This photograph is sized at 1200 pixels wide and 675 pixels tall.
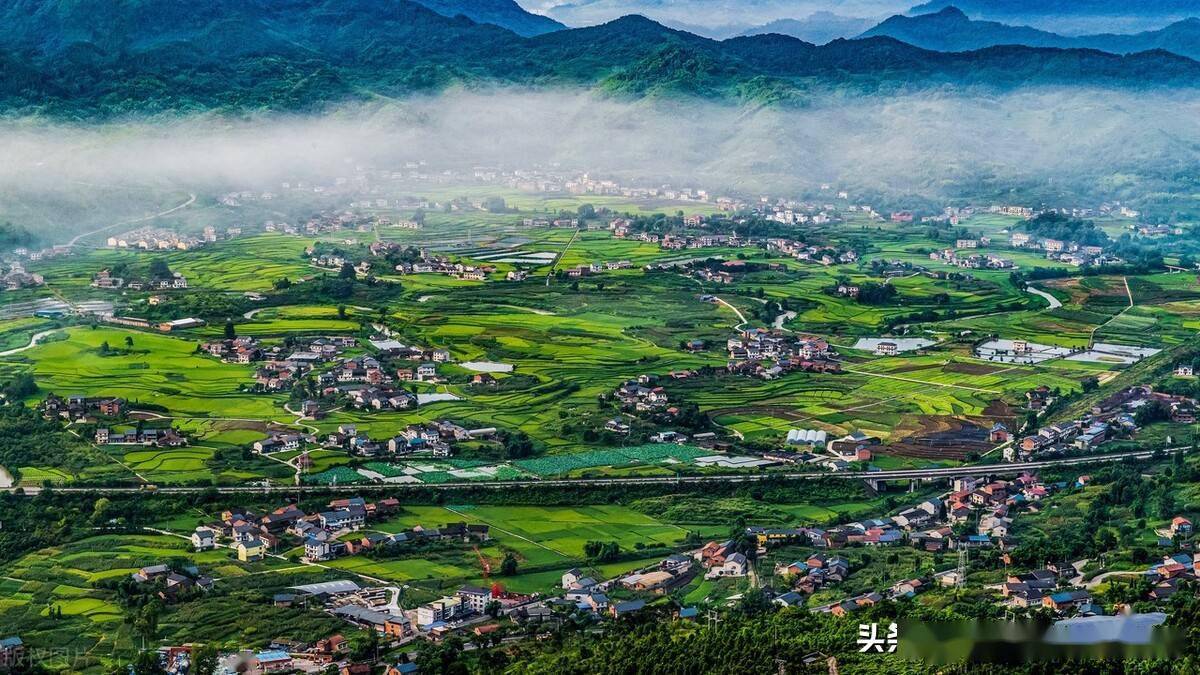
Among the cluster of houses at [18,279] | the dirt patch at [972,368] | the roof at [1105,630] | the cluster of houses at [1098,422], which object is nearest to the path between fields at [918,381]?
the cluster of houses at [1098,422]

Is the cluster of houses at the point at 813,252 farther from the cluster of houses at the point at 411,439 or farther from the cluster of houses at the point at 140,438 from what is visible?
the cluster of houses at the point at 140,438

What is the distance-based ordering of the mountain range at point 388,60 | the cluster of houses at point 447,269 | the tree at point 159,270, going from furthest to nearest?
the mountain range at point 388,60
the cluster of houses at point 447,269
the tree at point 159,270

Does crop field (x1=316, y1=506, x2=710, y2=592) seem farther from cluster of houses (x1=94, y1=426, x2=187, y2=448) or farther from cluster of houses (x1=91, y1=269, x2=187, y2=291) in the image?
cluster of houses (x1=91, y1=269, x2=187, y2=291)

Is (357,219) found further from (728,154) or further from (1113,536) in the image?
(1113,536)

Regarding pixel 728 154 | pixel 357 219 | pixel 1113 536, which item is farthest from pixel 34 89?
pixel 1113 536

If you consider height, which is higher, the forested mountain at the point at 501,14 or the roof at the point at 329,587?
the forested mountain at the point at 501,14

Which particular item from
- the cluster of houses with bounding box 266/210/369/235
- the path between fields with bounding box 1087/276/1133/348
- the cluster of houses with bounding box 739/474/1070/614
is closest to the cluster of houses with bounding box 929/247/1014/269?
the path between fields with bounding box 1087/276/1133/348

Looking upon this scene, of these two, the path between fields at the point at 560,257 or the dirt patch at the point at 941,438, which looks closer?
the dirt patch at the point at 941,438
